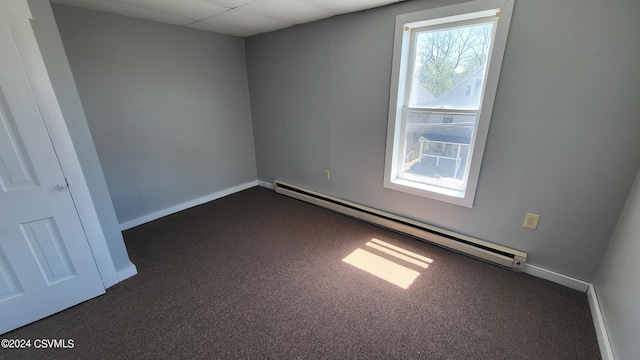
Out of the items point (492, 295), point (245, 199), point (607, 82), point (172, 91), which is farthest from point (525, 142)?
point (172, 91)

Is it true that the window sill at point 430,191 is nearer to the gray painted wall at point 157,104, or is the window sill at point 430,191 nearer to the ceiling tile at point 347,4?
the ceiling tile at point 347,4

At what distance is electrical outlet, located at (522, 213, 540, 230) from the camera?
75.8 inches

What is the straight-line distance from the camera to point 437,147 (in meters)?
2.34

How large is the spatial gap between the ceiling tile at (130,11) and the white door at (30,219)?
3.51 feet

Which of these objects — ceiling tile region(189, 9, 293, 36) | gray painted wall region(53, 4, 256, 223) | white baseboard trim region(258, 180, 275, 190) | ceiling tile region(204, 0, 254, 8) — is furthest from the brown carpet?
ceiling tile region(189, 9, 293, 36)

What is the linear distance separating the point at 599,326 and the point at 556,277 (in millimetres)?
471

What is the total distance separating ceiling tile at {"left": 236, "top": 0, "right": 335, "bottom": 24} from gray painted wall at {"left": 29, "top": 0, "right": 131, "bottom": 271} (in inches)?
52.2

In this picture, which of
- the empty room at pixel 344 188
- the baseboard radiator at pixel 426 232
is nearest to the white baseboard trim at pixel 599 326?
the empty room at pixel 344 188

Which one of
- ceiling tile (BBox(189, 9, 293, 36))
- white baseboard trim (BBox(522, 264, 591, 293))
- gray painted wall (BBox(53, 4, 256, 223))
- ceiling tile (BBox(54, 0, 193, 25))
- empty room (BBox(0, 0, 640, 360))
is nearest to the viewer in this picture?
empty room (BBox(0, 0, 640, 360))

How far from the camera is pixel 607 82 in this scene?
1530 mm

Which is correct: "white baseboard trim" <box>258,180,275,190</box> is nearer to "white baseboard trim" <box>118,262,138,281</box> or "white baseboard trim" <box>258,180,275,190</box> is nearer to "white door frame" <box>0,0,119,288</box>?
"white baseboard trim" <box>118,262,138,281</box>

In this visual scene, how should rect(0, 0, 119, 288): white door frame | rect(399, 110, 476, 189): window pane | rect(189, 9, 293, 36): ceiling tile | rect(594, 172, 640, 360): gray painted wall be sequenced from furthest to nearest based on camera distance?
rect(189, 9, 293, 36): ceiling tile, rect(399, 110, 476, 189): window pane, rect(0, 0, 119, 288): white door frame, rect(594, 172, 640, 360): gray painted wall

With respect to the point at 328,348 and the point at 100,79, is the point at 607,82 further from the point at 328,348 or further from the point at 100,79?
the point at 100,79

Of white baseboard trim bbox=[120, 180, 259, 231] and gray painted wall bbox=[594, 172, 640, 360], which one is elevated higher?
gray painted wall bbox=[594, 172, 640, 360]
